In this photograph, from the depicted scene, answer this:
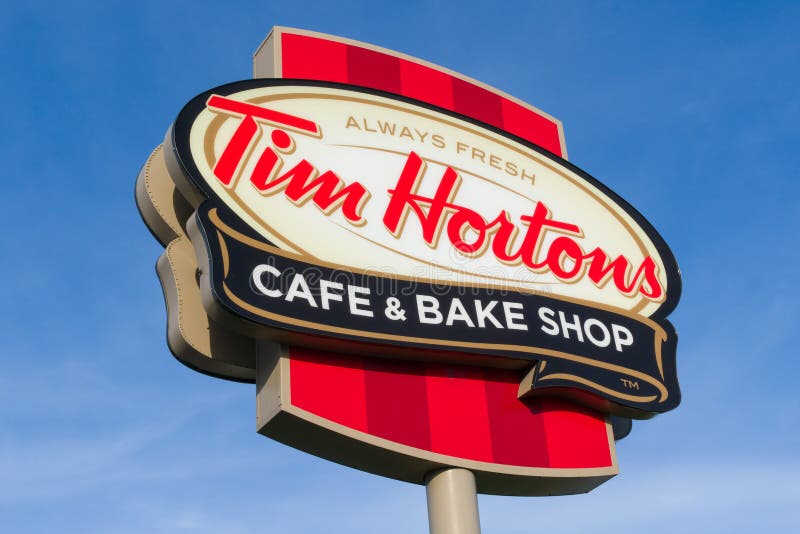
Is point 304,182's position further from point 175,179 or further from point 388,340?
point 388,340

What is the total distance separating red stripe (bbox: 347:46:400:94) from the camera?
35.2 ft

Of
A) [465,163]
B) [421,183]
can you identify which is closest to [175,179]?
[421,183]

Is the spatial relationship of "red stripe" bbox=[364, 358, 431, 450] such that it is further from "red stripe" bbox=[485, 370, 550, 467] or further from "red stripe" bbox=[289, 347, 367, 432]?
"red stripe" bbox=[485, 370, 550, 467]

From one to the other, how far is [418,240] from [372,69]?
2.28 metres

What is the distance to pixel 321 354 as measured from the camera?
27.7 ft

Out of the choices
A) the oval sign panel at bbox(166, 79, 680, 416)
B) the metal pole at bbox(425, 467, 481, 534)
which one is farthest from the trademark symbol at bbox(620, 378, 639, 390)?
the metal pole at bbox(425, 467, 481, 534)

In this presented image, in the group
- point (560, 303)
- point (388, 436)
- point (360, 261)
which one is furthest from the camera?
point (560, 303)

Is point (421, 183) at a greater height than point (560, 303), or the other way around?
point (421, 183)

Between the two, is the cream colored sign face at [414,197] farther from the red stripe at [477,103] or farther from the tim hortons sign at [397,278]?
the red stripe at [477,103]

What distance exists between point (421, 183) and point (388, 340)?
2076 mm

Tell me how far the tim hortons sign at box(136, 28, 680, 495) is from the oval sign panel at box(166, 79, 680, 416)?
0.06ft

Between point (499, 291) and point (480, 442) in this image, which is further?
point (499, 291)

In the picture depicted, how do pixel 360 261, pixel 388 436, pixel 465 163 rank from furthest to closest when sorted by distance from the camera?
1. pixel 465 163
2. pixel 360 261
3. pixel 388 436

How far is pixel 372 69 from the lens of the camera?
1089cm
